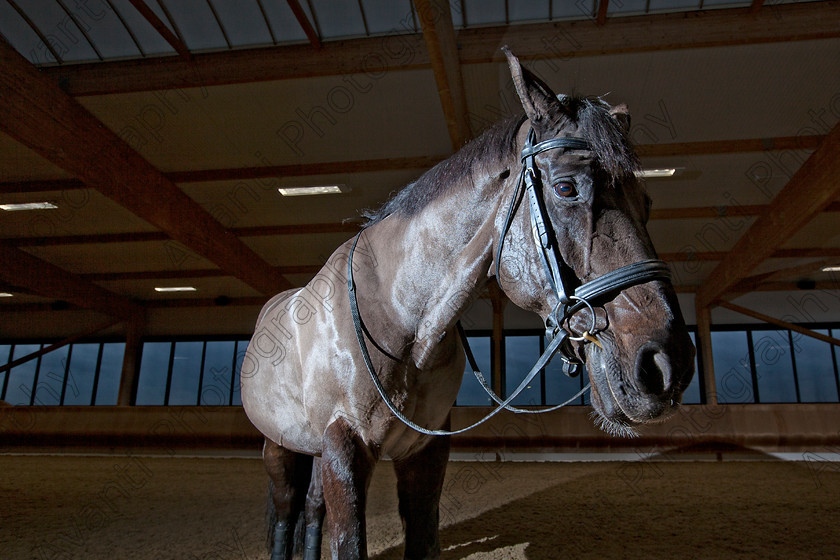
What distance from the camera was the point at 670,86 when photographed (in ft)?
15.7

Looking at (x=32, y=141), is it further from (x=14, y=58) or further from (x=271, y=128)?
(x=271, y=128)

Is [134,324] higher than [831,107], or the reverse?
[831,107]

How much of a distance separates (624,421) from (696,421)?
7.28 metres

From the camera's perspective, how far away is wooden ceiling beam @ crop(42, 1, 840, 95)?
12.9 ft

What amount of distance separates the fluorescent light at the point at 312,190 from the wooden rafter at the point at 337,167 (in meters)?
0.35

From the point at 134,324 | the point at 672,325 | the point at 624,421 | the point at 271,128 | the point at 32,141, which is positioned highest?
the point at 271,128

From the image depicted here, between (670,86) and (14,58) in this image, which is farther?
(670,86)

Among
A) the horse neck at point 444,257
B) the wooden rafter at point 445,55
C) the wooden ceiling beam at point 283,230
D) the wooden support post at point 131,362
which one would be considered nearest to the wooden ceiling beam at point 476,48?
the wooden rafter at point 445,55

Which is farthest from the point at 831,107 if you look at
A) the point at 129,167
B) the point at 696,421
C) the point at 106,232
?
the point at 106,232

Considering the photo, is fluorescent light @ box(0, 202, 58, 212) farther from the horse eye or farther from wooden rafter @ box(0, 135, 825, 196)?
the horse eye

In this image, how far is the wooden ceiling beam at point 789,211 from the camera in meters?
4.93

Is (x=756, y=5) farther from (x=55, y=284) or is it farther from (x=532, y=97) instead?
(x=55, y=284)

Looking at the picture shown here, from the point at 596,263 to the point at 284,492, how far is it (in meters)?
1.87

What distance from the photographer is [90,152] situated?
4.42 m
